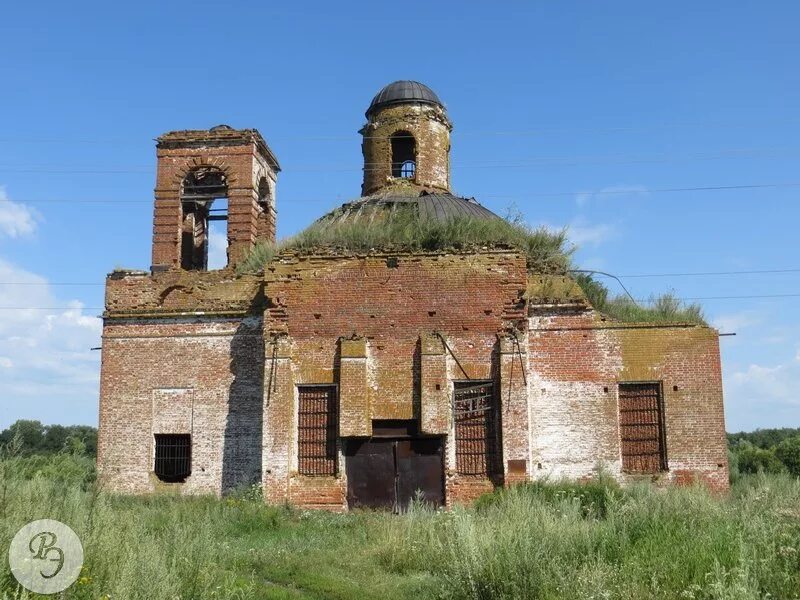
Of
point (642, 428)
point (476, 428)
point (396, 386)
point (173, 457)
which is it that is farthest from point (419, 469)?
point (173, 457)

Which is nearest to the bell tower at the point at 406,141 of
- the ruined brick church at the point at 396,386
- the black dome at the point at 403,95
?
the black dome at the point at 403,95

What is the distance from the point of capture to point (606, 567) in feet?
20.8

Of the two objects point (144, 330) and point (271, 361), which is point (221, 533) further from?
point (144, 330)

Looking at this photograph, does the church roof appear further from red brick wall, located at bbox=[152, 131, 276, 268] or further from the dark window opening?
red brick wall, located at bbox=[152, 131, 276, 268]

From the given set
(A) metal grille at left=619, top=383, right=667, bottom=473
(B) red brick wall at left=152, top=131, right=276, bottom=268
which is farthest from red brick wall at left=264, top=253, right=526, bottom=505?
(B) red brick wall at left=152, top=131, right=276, bottom=268

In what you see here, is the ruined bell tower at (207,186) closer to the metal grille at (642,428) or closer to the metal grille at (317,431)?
the metal grille at (317,431)

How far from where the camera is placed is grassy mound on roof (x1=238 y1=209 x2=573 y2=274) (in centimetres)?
1498

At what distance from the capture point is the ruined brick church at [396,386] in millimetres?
14023

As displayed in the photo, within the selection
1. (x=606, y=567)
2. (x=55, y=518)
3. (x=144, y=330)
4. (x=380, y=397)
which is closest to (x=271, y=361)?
(x=380, y=397)

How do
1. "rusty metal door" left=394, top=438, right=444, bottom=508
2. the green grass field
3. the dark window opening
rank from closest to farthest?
the green grass field, "rusty metal door" left=394, top=438, right=444, bottom=508, the dark window opening

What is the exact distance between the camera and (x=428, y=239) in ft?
49.5

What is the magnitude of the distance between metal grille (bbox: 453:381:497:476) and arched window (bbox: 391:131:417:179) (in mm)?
8608

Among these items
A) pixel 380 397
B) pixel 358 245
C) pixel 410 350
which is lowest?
pixel 380 397

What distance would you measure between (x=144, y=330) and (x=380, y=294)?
5.25m
